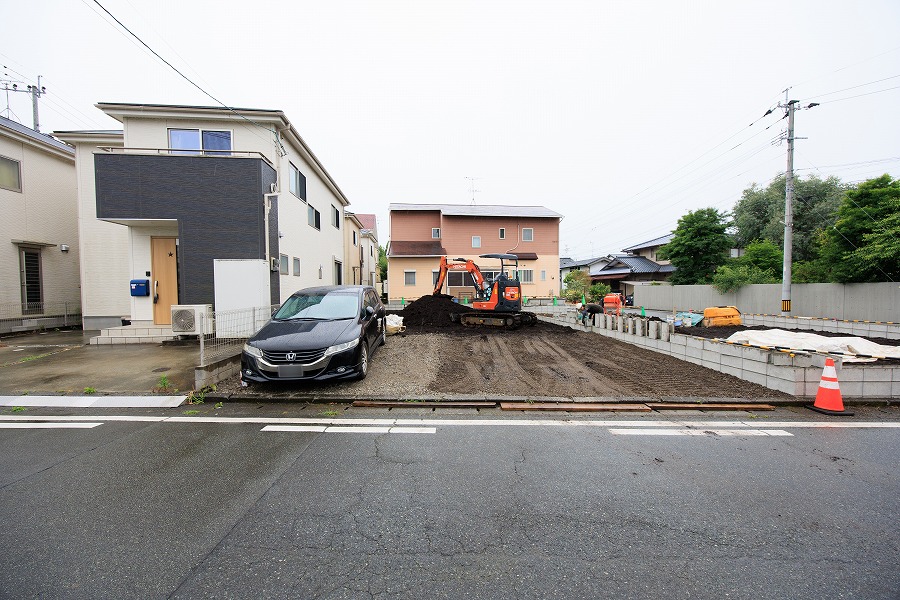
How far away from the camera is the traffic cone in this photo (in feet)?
16.0

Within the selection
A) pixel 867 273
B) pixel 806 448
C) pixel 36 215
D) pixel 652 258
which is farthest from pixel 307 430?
pixel 652 258

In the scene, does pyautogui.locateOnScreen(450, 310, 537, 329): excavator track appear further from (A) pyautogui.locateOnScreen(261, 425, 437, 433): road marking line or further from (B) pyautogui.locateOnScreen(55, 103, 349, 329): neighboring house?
(A) pyautogui.locateOnScreen(261, 425, 437, 433): road marking line

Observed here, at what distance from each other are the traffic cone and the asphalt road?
427 mm

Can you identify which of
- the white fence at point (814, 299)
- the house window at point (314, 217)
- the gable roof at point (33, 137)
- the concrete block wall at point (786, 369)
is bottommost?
the concrete block wall at point (786, 369)

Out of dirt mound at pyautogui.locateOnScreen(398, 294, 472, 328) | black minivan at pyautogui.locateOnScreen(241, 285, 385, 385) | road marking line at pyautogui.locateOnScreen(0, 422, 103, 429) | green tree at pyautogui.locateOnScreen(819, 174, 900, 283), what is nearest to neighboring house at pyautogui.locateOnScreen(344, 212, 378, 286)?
dirt mound at pyautogui.locateOnScreen(398, 294, 472, 328)

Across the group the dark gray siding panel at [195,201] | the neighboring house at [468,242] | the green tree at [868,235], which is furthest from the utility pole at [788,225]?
the dark gray siding panel at [195,201]

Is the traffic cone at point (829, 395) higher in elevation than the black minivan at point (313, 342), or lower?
lower

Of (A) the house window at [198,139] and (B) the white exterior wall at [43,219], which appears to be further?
(B) the white exterior wall at [43,219]

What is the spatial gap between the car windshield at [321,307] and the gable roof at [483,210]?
63.4 ft

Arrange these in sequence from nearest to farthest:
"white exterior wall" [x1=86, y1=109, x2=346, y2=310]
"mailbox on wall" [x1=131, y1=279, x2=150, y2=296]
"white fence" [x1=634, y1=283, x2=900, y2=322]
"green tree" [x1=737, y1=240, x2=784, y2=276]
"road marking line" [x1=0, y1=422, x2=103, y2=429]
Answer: "road marking line" [x1=0, y1=422, x2=103, y2=429] < "mailbox on wall" [x1=131, y1=279, x2=150, y2=296] < "white exterior wall" [x1=86, y1=109, x2=346, y2=310] < "white fence" [x1=634, y1=283, x2=900, y2=322] < "green tree" [x1=737, y1=240, x2=784, y2=276]

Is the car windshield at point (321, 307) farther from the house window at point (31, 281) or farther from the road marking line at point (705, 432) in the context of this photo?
the house window at point (31, 281)

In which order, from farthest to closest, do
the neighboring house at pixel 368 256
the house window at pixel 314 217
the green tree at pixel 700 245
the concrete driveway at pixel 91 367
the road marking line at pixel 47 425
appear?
1. the neighboring house at pixel 368 256
2. the green tree at pixel 700 245
3. the house window at pixel 314 217
4. the concrete driveway at pixel 91 367
5. the road marking line at pixel 47 425

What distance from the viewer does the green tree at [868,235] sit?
440 inches

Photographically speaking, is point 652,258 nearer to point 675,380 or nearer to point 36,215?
point 675,380
